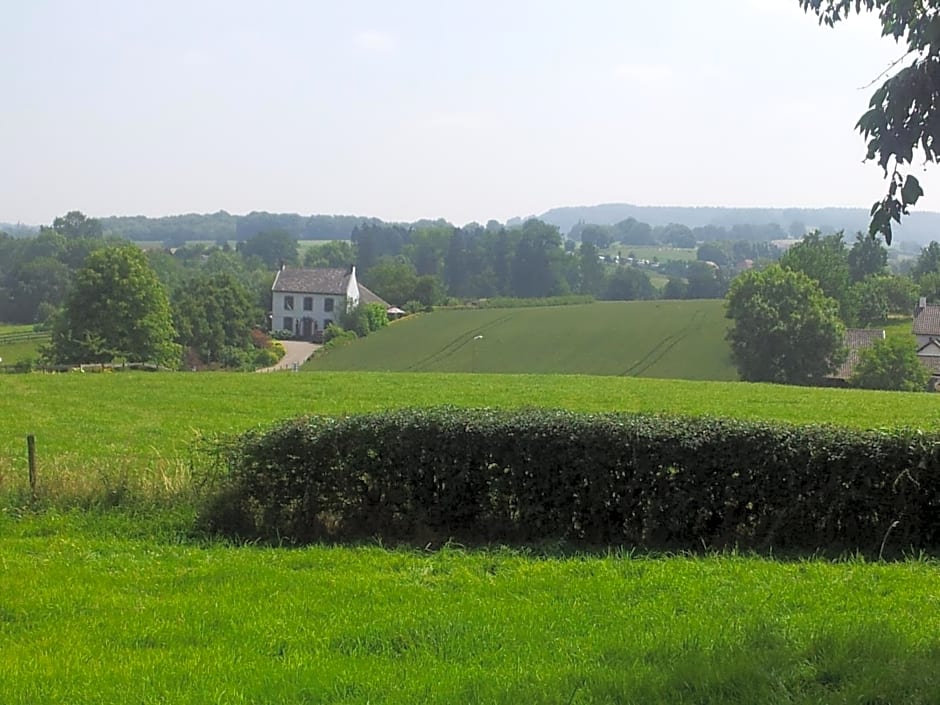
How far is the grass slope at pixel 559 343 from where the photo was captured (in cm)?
7250

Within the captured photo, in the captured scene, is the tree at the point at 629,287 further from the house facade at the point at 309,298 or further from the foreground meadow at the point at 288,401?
the foreground meadow at the point at 288,401

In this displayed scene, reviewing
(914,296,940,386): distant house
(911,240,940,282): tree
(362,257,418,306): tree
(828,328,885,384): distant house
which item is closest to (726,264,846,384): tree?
(828,328,885,384): distant house

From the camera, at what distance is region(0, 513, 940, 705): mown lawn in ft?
17.5

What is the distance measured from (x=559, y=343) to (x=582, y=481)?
72.1 meters

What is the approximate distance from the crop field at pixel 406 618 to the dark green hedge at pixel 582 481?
1.93 feet

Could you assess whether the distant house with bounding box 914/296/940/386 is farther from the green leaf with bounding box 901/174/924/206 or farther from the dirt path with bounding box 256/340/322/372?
the green leaf with bounding box 901/174/924/206

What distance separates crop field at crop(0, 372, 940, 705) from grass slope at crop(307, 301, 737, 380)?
5840 cm

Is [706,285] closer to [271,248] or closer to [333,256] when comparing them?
[333,256]

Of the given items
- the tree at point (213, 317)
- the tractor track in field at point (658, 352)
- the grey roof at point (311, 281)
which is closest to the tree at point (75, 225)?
the grey roof at point (311, 281)

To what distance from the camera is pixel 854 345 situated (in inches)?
2844

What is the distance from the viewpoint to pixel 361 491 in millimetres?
10727

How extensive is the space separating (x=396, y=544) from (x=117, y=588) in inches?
123

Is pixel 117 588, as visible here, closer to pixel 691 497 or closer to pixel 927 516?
pixel 691 497

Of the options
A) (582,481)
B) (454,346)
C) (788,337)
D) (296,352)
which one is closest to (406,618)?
(582,481)
